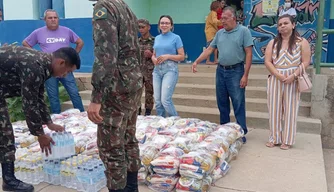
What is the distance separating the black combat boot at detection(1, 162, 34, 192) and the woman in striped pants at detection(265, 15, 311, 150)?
10.0 feet

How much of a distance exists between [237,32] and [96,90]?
2.60 meters

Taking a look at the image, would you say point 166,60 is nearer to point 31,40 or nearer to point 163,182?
point 163,182

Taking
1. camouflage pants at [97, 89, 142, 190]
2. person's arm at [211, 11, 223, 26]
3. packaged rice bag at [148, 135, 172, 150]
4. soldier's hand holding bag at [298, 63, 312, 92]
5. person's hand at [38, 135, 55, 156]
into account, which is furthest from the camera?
person's arm at [211, 11, 223, 26]

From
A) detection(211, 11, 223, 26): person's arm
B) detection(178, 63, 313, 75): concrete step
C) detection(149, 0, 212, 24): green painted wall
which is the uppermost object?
detection(149, 0, 212, 24): green painted wall

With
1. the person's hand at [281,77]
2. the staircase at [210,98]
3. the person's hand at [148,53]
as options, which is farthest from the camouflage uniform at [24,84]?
the staircase at [210,98]

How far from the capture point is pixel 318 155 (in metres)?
4.28

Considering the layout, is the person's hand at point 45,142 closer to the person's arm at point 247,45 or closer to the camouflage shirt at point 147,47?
the person's arm at point 247,45

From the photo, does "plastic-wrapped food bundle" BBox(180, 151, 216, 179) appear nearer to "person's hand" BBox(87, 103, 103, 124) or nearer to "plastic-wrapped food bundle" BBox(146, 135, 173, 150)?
"plastic-wrapped food bundle" BBox(146, 135, 173, 150)

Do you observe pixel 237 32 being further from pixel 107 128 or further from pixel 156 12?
pixel 156 12

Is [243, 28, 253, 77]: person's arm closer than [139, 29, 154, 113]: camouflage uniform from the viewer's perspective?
Yes

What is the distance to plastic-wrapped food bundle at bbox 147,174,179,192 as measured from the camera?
3.32 metres

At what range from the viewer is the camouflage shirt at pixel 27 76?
2912 millimetres

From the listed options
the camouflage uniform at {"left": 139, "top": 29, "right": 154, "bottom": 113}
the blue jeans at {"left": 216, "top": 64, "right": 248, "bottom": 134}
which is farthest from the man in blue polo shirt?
the camouflage uniform at {"left": 139, "top": 29, "right": 154, "bottom": 113}

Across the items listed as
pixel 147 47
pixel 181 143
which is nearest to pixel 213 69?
pixel 147 47
